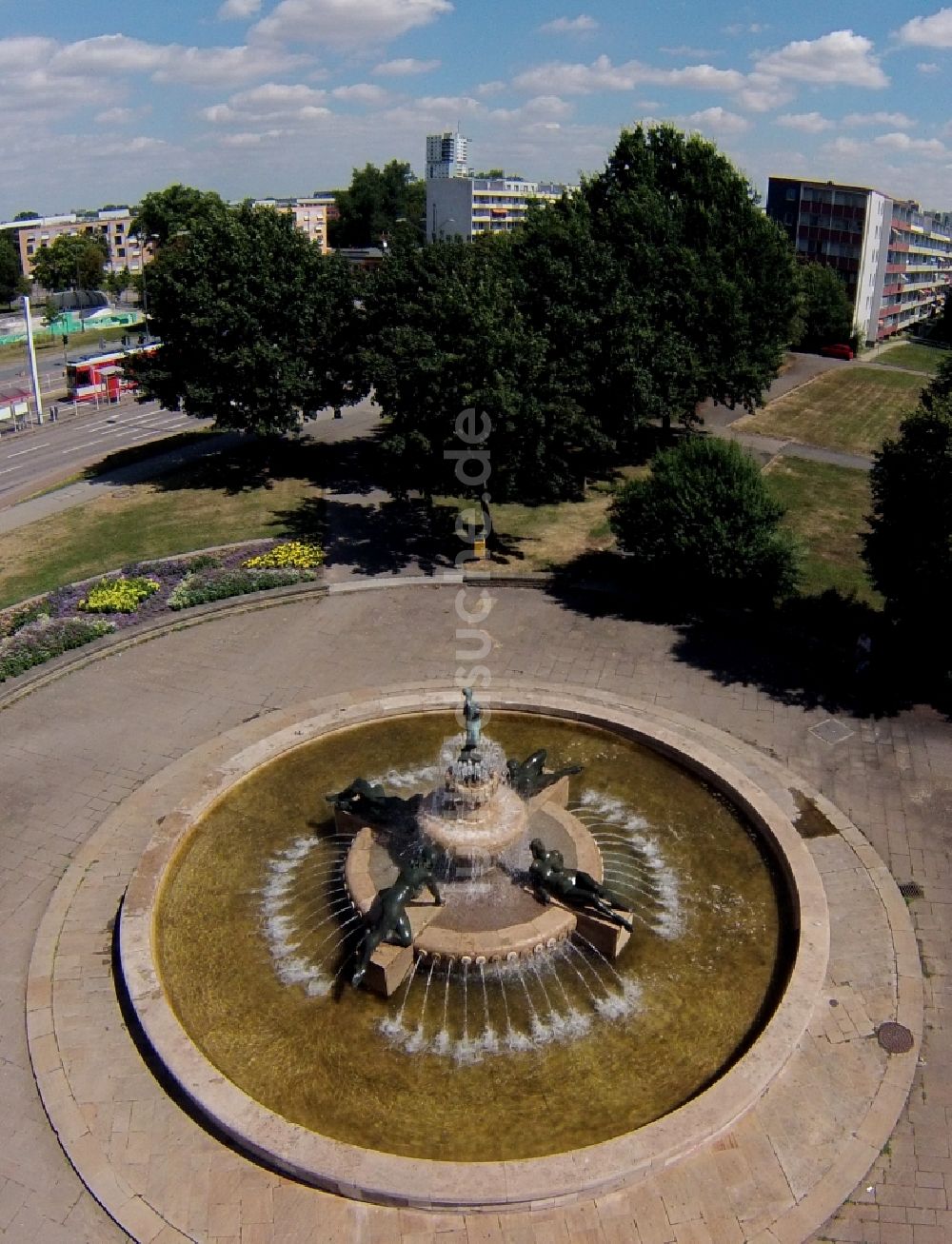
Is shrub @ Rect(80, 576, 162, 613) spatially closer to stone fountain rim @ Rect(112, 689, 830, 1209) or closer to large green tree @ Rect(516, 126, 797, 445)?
stone fountain rim @ Rect(112, 689, 830, 1209)

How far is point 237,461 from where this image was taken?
45125 millimetres

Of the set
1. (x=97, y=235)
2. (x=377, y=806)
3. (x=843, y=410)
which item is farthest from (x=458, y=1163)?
(x=97, y=235)

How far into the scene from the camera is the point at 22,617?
2853cm

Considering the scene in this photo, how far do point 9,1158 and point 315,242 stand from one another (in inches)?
1445

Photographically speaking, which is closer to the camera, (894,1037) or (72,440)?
(894,1037)

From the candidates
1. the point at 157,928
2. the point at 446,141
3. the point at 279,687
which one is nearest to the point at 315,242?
the point at 279,687

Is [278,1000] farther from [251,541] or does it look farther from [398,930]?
[251,541]

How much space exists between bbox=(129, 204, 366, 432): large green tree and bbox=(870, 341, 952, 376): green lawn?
52.4 m

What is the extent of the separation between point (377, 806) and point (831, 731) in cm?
1155

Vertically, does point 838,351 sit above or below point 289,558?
above

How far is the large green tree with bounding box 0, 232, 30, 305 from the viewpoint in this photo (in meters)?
114

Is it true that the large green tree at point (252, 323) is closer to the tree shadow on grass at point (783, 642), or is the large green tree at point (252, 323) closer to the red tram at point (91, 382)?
the tree shadow on grass at point (783, 642)

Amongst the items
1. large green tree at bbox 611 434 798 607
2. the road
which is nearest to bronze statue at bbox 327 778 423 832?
large green tree at bbox 611 434 798 607

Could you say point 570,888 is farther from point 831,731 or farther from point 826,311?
point 826,311
